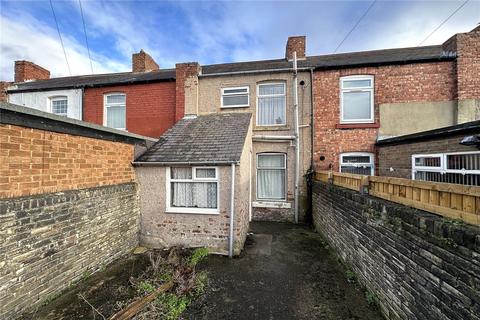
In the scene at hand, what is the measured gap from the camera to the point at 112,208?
5.32m

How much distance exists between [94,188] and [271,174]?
21.2 feet

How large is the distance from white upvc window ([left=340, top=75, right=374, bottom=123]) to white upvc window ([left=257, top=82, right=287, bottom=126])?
2.42 m

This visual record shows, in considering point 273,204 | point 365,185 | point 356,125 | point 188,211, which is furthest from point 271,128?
point 365,185

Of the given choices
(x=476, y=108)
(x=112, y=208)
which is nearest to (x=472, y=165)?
(x=476, y=108)

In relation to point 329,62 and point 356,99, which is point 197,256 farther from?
point 329,62

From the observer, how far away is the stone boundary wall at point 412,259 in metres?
2.07

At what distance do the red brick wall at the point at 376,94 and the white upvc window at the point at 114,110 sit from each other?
9105mm

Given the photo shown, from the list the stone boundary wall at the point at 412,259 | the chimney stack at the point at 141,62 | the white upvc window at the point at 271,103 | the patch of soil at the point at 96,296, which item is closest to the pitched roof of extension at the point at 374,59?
the white upvc window at the point at 271,103

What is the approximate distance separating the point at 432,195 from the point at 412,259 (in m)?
0.85

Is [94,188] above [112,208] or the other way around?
above

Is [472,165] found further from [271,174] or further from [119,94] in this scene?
[119,94]

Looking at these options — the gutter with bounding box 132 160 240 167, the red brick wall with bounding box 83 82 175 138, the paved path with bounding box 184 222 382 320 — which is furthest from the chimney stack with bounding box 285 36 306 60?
the paved path with bounding box 184 222 382 320

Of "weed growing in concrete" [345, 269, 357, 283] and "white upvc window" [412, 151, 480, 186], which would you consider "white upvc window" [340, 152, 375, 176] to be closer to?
"white upvc window" [412, 151, 480, 186]

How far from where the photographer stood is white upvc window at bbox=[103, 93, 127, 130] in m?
10.9
